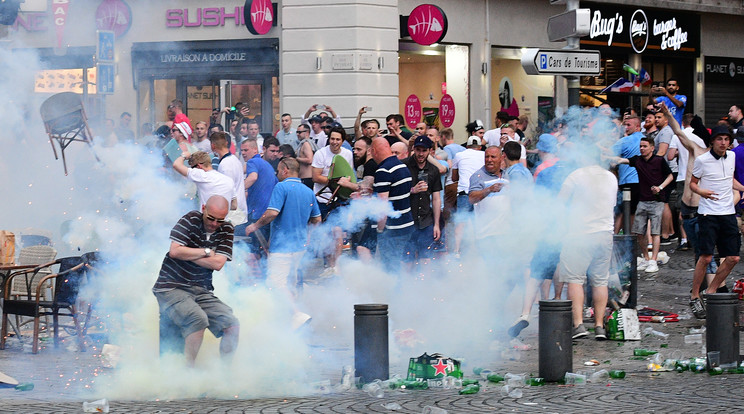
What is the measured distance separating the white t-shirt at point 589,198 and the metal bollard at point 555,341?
197 cm

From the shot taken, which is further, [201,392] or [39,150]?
[39,150]

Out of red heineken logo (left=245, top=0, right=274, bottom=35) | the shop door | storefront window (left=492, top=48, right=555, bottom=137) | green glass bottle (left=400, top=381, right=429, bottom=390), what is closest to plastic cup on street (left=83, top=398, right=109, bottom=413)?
green glass bottle (left=400, top=381, right=429, bottom=390)

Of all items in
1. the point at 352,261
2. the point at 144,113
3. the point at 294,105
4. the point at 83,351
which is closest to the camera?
the point at 83,351

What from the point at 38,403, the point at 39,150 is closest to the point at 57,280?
the point at 39,150

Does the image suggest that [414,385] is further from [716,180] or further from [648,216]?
[648,216]

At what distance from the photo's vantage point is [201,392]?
782 cm

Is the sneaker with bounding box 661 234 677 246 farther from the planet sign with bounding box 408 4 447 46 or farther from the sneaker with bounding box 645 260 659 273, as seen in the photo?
the planet sign with bounding box 408 4 447 46

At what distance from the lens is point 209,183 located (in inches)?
406

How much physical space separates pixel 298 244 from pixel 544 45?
44.6ft

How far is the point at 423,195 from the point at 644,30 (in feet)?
48.9

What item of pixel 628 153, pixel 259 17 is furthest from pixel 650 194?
pixel 259 17

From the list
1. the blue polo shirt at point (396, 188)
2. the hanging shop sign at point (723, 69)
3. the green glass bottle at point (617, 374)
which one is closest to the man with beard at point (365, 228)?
the blue polo shirt at point (396, 188)

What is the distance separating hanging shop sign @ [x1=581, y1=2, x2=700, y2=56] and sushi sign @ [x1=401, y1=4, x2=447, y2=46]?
4.82 meters

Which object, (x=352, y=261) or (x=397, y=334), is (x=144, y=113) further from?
(x=397, y=334)
